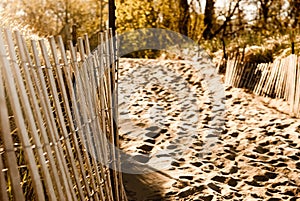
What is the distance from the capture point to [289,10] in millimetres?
15188

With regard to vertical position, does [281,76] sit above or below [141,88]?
above

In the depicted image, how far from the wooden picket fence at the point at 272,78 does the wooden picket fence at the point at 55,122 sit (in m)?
3.65

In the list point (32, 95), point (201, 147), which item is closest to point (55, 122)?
point (32, 95)

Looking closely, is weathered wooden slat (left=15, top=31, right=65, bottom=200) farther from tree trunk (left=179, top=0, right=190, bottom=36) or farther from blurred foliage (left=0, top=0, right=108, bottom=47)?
blurred foliage (left=0, top=0, right=108, bottom=47)

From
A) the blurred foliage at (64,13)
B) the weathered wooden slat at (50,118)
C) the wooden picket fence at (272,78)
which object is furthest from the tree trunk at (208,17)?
the weathered wooden slat at (50,118)

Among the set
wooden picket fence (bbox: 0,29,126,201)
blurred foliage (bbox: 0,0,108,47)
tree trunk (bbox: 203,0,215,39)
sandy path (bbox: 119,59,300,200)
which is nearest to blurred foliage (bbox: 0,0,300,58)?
tree trunk (bbox: 203,0,215,39)

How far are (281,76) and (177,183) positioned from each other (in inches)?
132

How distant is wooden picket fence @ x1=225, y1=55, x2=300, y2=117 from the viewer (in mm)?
6107

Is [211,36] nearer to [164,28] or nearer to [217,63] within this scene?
[164,28]

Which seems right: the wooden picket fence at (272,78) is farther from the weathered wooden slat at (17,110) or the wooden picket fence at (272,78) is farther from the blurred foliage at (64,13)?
the blurred foliage at (64,13)

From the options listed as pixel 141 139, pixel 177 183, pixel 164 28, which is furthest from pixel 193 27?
pixel 177 183

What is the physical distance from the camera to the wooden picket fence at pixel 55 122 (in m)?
1.67

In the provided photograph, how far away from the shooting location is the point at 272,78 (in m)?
6.96

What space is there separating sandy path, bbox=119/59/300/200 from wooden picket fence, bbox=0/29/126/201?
3.16ft
